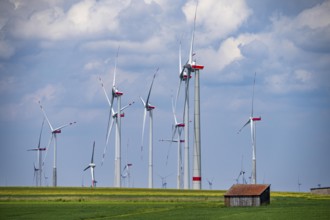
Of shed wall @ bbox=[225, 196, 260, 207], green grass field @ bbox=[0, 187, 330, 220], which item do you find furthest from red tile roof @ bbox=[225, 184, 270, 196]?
green grass field @ bbox=[0, 187, 330, 220]

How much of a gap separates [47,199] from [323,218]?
2346 inches

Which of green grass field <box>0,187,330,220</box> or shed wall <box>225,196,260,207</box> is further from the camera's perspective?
shed wall <box>225,196,260,207</box>

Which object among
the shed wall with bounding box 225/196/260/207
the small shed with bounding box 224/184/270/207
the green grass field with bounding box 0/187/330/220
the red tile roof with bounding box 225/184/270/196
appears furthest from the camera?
the red tile roof with bounding box 225/184/270/196

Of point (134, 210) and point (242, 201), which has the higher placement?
point (242, 201)

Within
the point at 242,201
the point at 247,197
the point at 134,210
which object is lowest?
the point at 134,210

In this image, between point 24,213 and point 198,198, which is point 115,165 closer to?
point 198,198

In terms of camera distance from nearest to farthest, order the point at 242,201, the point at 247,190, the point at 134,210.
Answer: the point at 134,210 < the point at 242,201 < the point at 247,190

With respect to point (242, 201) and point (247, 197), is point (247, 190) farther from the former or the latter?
point (242, 201)

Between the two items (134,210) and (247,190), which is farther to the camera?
(247,190)

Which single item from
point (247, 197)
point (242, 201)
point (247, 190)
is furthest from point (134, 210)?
point (247, 190)

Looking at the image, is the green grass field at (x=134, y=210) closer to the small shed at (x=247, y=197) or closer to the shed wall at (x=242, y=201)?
the shed wall at (x=242, y=201)

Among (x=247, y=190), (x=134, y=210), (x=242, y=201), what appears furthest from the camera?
(x=247, y=190)

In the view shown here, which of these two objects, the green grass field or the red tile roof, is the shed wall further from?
the green grass field

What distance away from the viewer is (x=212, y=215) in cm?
9688
